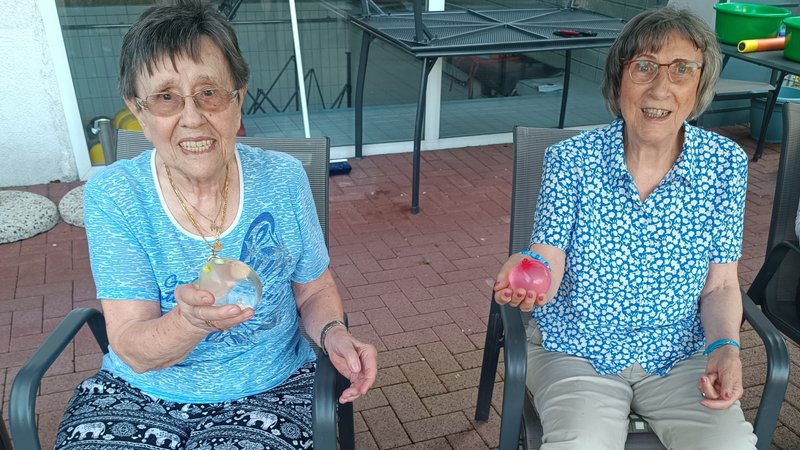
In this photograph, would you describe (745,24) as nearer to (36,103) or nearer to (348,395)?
(348,395)

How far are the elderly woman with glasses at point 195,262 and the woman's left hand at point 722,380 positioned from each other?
0.87 meters

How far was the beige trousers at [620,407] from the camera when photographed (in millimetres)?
1743

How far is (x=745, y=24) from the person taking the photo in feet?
15.0

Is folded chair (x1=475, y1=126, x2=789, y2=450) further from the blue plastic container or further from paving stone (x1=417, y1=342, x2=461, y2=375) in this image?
the blue plastic container

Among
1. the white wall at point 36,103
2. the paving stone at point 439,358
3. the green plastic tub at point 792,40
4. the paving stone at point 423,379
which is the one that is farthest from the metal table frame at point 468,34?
the white wall at point 36,103

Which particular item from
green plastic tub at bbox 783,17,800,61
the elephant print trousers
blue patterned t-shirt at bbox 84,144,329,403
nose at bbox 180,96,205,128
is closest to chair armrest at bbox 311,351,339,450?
the elephant print trousers

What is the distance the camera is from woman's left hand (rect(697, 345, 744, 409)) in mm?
1711

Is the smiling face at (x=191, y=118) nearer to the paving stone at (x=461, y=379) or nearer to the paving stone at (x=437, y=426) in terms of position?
the paving stone at (x=437, y=426)

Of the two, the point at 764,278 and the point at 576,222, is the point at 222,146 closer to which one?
the point at 576,222

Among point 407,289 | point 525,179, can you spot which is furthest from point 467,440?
point 407,289

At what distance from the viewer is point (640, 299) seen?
1903mm

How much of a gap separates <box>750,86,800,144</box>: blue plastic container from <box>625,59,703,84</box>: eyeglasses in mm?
4203

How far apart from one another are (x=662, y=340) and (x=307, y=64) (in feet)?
12.6

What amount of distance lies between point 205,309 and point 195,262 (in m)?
0.38
